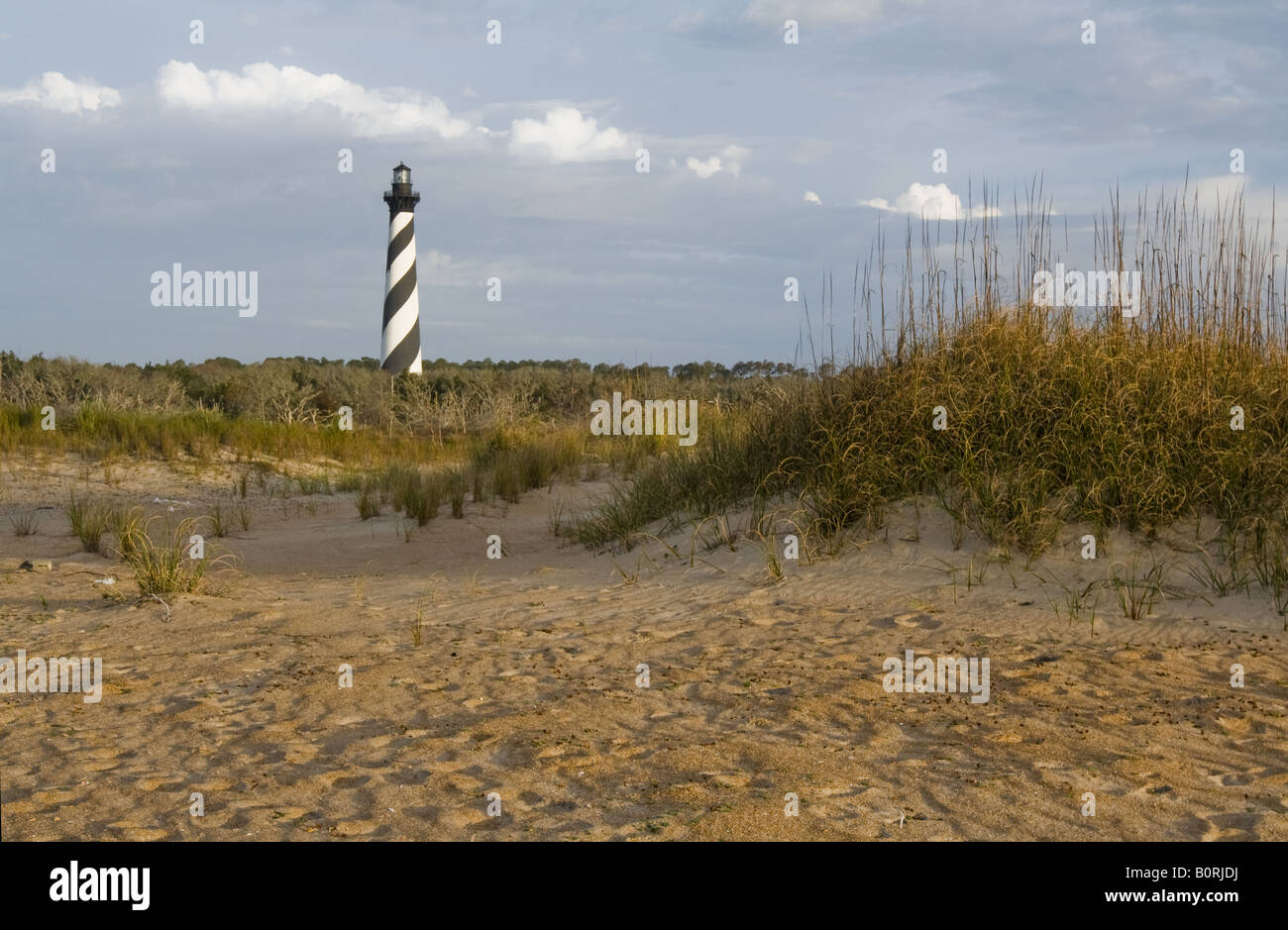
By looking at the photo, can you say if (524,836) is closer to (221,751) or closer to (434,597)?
(221,751)

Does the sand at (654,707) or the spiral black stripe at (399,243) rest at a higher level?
the spiral black stripe at (399,243)

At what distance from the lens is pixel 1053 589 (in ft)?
21.0

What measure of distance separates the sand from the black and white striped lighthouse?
22.5 m

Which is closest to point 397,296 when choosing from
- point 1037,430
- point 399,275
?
point 399,275

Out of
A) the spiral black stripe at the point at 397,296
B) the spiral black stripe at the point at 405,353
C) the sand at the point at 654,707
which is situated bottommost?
the sand at the point at 654,707

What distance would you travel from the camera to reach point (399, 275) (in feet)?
97.9

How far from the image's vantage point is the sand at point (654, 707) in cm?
346

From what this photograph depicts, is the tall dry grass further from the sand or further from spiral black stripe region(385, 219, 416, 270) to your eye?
spiral black stripe region(385, 219, 416, 270)

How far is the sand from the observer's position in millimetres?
3459

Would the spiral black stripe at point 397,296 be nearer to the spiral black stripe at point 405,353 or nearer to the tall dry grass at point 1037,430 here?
the spiral black stripe at point 405,353

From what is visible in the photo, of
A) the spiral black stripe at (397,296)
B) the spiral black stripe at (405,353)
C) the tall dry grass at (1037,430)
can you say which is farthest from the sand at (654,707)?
the spiral black stripe at (397,296)

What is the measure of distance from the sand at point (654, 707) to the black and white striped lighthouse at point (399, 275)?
22.5 m

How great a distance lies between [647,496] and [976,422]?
2565mm

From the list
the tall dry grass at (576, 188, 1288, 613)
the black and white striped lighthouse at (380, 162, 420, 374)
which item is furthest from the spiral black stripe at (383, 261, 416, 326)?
the tall dry grass at (576, 188, 1288, 613)
